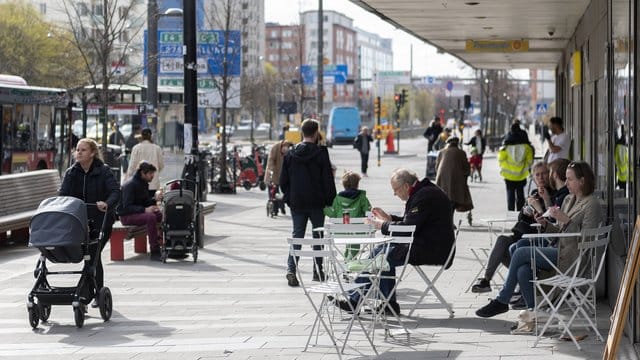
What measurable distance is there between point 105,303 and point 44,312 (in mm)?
545

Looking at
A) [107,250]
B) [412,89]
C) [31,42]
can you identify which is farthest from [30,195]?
[412,89]

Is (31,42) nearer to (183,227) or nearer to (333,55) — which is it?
(183,227)

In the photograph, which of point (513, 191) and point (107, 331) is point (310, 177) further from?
point (513, 191)

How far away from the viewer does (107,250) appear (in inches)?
708

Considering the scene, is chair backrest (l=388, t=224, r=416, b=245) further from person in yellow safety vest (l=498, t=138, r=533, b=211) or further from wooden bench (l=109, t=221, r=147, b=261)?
person in yellow safety vest (l=498, t=138, r=533, b=211)

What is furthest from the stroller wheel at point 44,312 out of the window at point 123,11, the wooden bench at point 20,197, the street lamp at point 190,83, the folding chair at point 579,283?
the window at point 123,11

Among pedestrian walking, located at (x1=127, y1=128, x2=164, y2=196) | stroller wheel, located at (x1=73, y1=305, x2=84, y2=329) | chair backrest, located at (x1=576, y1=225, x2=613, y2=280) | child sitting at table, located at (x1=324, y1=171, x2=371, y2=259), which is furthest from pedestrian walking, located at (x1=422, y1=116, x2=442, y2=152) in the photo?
stroller wheel, located at (x1=73, y1=305, x2=84, y2=329)

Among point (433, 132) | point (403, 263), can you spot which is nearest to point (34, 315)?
point (403, 263)

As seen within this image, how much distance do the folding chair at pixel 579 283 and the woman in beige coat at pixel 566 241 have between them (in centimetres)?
9

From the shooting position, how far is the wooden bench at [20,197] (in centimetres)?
1883

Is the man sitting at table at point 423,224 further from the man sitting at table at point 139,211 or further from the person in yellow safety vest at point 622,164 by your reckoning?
the man sitting at table at point 139,211

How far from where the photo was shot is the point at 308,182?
45.3 feet

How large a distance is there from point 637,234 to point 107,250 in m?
11.4

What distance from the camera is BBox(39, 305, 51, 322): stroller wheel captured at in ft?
37.4
